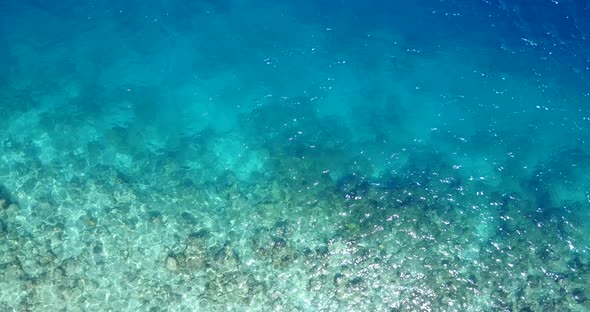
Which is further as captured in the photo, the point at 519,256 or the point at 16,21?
the point at 16,21

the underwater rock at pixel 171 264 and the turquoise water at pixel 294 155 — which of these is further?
the turquoise water at pixel 294 155

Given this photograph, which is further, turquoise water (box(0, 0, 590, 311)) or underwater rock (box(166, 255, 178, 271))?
turquoise water (box(0, 0, 590, 311))

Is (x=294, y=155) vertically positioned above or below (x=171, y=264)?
above

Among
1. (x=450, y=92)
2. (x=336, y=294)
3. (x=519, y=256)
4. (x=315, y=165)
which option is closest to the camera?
(x=336, y=294)

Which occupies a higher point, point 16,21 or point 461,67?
point 16,21

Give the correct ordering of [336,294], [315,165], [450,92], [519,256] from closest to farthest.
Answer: [336,294] < [519,256] < [315,165] < [450,92]

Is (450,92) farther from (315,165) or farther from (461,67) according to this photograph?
(315,165)

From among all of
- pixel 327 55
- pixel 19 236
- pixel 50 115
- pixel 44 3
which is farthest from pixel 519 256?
pixel 44 3

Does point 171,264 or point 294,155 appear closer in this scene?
point 171,264
